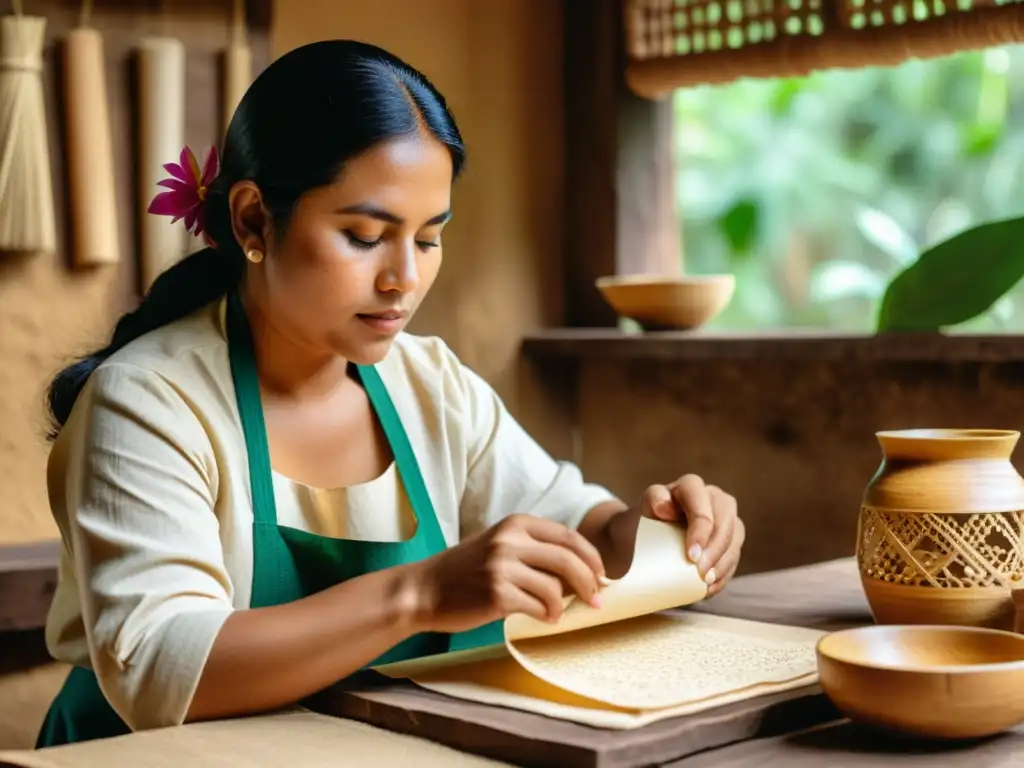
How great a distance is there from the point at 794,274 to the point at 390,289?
19.3 feet

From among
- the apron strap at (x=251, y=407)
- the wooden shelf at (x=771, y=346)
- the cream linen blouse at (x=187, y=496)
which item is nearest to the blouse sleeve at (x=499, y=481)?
the cream linen blouse at (x=187, y=496)

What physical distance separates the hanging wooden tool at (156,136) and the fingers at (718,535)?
4.00 feet

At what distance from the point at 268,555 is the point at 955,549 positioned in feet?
2.33

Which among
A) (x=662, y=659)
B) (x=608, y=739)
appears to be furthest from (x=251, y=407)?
(x=608, y=739)

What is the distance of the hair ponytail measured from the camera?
1.64 meters

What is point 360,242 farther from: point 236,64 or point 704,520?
point 236,64

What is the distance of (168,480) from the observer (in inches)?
54.7

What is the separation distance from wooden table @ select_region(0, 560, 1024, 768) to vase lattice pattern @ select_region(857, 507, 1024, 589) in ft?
0.72

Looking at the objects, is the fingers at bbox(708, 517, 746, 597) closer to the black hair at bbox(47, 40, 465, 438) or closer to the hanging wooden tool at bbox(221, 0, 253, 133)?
the black hair at bbox(47, 40, 465, 438)

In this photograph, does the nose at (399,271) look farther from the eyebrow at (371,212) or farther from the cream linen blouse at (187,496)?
the cream linen blouse at (187,496)

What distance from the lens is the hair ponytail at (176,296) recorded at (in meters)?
1.64

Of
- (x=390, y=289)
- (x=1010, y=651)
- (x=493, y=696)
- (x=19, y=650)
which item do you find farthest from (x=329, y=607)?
(x=19, y=650)

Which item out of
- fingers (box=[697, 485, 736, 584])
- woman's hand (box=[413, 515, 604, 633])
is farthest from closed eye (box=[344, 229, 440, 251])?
fingers (box=[697, 485, 736, 584])

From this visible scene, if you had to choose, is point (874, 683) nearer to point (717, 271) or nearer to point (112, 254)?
point (112, 254)
